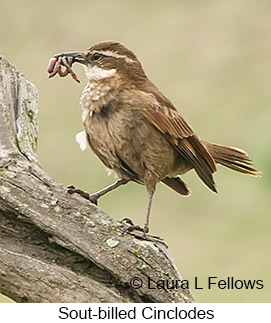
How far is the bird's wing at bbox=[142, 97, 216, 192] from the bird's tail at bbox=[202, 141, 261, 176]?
16.2 inches

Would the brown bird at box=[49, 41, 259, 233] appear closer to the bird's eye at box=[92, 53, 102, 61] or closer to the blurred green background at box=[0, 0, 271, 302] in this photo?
the bird's eye at box=[92, 53, 102, 61]

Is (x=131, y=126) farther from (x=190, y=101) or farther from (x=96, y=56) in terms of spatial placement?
(x=190, y=101)

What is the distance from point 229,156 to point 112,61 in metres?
1.03

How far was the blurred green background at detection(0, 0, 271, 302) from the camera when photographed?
11.3 metres

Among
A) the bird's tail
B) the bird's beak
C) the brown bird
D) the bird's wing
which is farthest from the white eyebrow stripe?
the bird's tail

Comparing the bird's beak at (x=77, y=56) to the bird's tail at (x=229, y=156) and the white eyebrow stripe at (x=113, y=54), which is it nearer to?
the white eyebrow stripe at (x=113, y=54)

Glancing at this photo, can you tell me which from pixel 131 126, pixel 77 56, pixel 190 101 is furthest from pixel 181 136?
pixel 190 101

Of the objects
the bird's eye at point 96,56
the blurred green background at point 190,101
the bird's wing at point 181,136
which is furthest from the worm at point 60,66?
the blurred green background at point 190,101

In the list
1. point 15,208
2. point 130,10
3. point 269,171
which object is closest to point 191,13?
point 130,10

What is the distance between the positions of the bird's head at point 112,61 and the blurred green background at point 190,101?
192 centimetres

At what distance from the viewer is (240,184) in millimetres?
12477

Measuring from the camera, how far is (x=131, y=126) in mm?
6395

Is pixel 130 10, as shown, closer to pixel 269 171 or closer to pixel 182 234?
pixel 182 234
